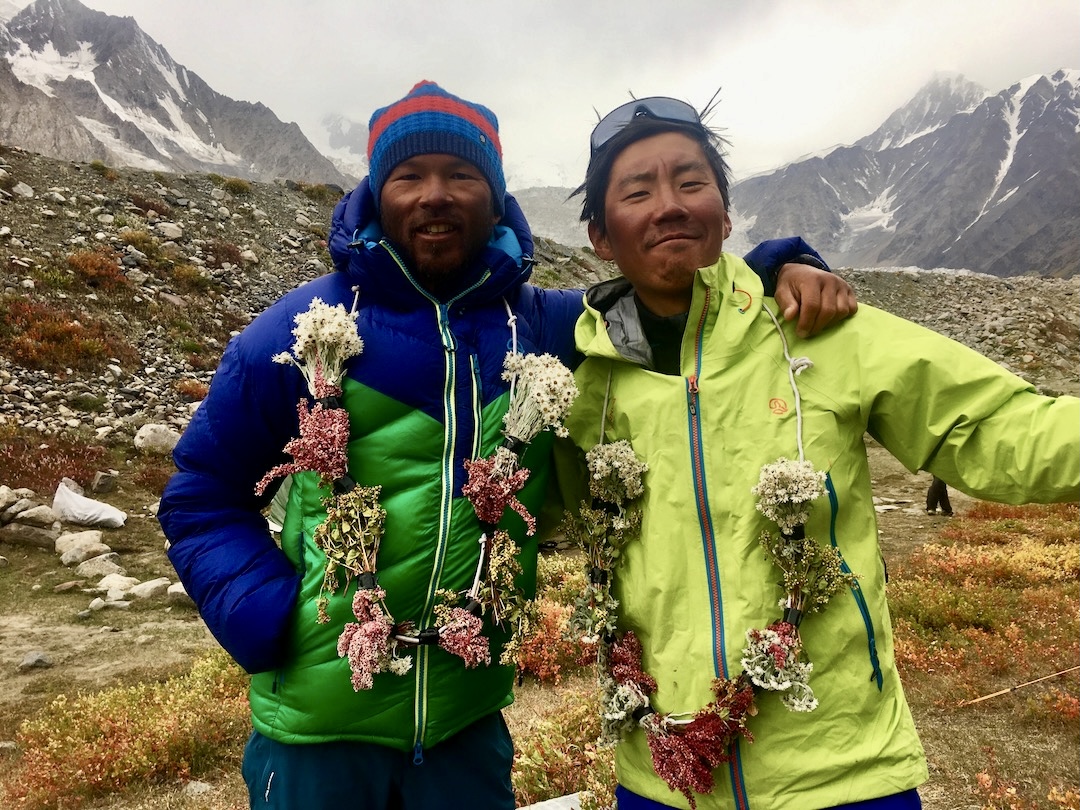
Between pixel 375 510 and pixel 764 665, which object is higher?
pixel 375 510

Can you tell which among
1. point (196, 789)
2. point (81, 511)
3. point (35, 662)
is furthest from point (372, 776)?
point (81, 511)

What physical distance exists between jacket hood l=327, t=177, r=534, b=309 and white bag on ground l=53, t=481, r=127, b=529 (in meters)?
9.74

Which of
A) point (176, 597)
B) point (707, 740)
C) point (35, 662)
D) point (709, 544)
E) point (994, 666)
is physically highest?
point (709, 544)

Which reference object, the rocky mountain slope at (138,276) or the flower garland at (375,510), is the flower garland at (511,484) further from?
the rocky mountain slope at (138,276)

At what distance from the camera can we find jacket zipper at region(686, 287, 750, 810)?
2.24 meters

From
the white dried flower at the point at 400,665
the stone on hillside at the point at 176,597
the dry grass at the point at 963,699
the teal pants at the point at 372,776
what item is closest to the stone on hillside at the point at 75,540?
the stone on hillside at the point at 176,597

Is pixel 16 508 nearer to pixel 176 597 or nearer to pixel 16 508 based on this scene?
pixel 16 508

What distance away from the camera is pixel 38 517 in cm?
964

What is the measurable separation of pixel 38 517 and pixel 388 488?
10.2 m

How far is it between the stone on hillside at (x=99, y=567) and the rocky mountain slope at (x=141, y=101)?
116040 mm

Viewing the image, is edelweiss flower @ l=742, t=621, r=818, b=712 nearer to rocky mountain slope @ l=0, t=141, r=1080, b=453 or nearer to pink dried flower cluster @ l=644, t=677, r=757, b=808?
pink dried flower cluster @ l=644, t=677, r=757, b=808

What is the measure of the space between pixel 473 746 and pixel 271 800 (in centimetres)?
80

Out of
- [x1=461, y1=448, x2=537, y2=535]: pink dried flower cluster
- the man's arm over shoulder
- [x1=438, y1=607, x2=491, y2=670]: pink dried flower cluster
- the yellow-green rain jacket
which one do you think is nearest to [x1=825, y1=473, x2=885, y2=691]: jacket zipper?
the yellow-green rain jacket

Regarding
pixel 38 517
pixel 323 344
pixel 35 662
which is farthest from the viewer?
pixel 38 517
